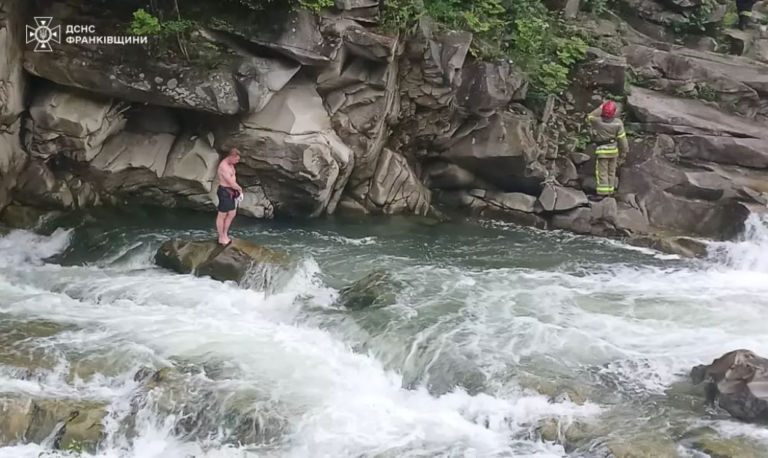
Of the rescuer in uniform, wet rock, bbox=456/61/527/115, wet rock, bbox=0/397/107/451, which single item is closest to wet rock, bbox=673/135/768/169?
the rescuer in uniform

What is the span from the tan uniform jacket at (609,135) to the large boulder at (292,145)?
5.84m

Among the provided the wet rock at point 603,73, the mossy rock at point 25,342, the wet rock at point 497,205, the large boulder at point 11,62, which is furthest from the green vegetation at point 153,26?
the wet rock at point 603,73

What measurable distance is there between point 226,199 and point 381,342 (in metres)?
3.83

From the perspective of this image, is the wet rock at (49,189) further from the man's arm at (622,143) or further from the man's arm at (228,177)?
the man's arm at (622,143)

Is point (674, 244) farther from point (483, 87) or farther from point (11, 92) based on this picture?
point (11, 92)

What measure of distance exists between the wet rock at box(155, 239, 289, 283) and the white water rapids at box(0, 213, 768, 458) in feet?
0.93

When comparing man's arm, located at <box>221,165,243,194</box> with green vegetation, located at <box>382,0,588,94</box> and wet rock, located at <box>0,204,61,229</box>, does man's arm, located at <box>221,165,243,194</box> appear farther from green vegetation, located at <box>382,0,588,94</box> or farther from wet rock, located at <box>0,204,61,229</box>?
green vegetation, located at <box>382,0,588,94</box>

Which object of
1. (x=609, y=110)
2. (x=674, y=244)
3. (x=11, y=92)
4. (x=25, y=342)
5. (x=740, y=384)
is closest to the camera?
(x=740, y=384)

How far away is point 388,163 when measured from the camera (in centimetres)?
1642

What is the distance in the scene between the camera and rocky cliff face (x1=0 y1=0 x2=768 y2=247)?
512 inches

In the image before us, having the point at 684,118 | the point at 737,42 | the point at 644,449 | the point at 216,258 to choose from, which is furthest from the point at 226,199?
the point at 737,42

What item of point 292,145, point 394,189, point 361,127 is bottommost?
point 394,189

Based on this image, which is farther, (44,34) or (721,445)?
(44,34)

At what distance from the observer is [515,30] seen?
1756cm
